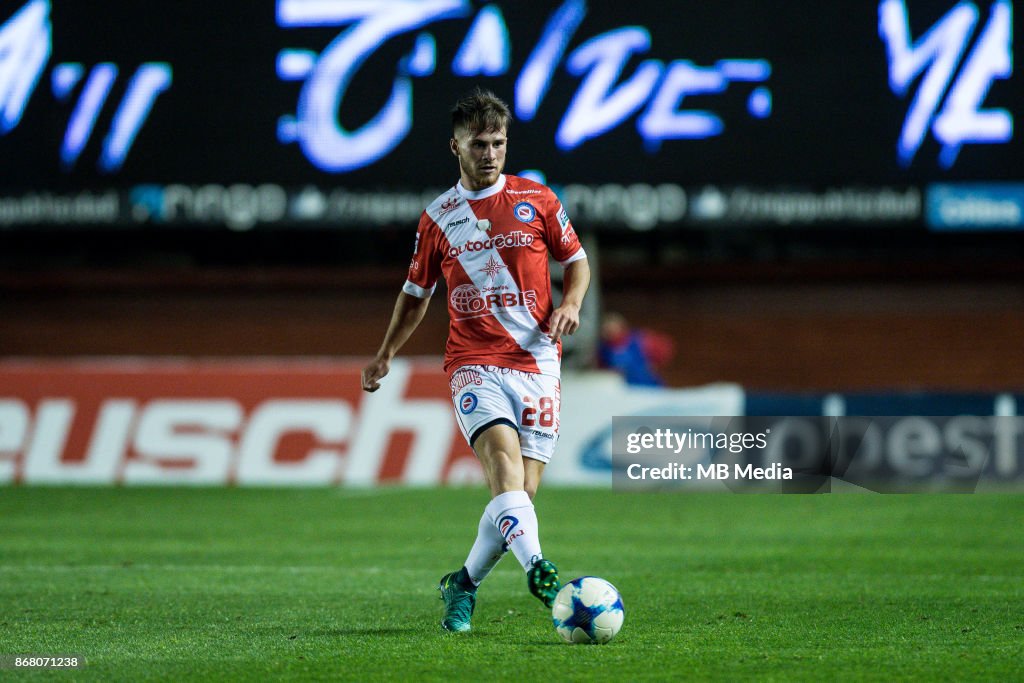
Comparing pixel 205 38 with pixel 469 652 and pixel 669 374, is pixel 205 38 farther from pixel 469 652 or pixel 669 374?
pixel 469 652

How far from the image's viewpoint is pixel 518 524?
5.78 metres

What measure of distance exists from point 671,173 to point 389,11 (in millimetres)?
3335

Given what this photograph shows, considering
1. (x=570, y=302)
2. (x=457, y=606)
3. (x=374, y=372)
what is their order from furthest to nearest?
(x=374, y=372) → (x=457, y=606) → (x=570, y=302)

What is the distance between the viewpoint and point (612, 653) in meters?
5.42

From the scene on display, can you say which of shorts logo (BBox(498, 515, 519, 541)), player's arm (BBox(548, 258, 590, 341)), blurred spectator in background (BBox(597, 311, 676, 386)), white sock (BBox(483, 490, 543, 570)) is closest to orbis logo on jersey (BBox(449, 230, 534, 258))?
player's arm (BBox(548, 258, 590, 341))

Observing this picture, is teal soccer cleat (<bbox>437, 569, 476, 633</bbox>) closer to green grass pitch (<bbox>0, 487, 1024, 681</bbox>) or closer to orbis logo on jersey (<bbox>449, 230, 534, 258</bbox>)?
green grass pitch (<bbox>0, 487, 1024, 681</bbox>)

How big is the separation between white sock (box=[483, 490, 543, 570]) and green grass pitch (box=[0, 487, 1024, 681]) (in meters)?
0.35

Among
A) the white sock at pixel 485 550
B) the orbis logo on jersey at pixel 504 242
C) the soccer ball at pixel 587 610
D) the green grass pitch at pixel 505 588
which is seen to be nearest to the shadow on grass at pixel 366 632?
the green grass pitch at pixel 505 588

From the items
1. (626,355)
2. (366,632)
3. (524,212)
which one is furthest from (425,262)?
(626,355)

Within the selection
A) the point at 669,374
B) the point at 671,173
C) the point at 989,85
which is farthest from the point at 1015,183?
the point at 669,374

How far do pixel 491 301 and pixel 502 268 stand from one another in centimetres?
15

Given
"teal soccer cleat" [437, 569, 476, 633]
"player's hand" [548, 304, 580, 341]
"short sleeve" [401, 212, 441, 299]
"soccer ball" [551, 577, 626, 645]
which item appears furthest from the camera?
"short sleeve" [401, 212, 441, 299]

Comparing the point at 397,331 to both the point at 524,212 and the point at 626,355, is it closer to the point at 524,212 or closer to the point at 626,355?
the point at 524,212

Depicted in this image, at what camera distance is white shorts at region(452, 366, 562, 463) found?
6.01 meters
